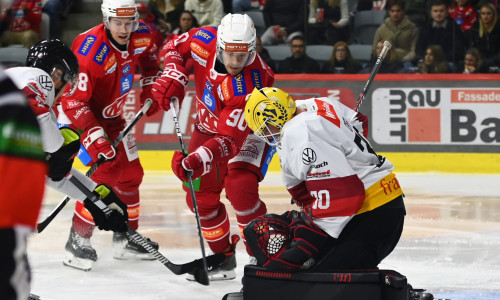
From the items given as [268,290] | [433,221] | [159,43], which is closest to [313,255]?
[268,290]

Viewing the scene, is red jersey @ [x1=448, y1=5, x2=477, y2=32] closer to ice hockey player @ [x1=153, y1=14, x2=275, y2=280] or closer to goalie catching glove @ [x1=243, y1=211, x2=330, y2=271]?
ice hockey player @ [x1=153, y1=14, x2=275, y2=280]

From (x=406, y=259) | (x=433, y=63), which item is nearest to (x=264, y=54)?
(x=433, y=63)

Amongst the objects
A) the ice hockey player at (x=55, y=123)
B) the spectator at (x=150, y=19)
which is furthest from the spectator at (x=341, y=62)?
the ice hockey player at (x=55, y=123)

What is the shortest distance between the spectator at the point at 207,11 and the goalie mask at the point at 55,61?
15.8 feet

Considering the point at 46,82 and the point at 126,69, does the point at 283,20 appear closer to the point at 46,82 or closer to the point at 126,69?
the point at 126,69

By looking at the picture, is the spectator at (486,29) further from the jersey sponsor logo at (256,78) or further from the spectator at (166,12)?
the jersey sponsor logo at (256,78)

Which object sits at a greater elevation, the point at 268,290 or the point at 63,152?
the point at 63,152

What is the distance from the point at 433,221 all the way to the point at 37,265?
7.68 feet

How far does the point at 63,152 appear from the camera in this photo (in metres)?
3.26

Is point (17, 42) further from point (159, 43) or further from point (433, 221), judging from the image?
point (433, 221)

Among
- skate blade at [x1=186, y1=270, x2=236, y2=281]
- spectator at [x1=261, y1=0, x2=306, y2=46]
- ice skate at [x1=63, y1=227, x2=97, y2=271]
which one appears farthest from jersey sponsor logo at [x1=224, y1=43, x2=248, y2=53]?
spectator at [x1=261, y1=0, x2=306, y2=46]

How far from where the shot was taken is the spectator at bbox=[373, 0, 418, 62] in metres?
7.79

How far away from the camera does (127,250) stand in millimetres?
4691

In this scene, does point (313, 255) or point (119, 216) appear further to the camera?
point (119, 216)
